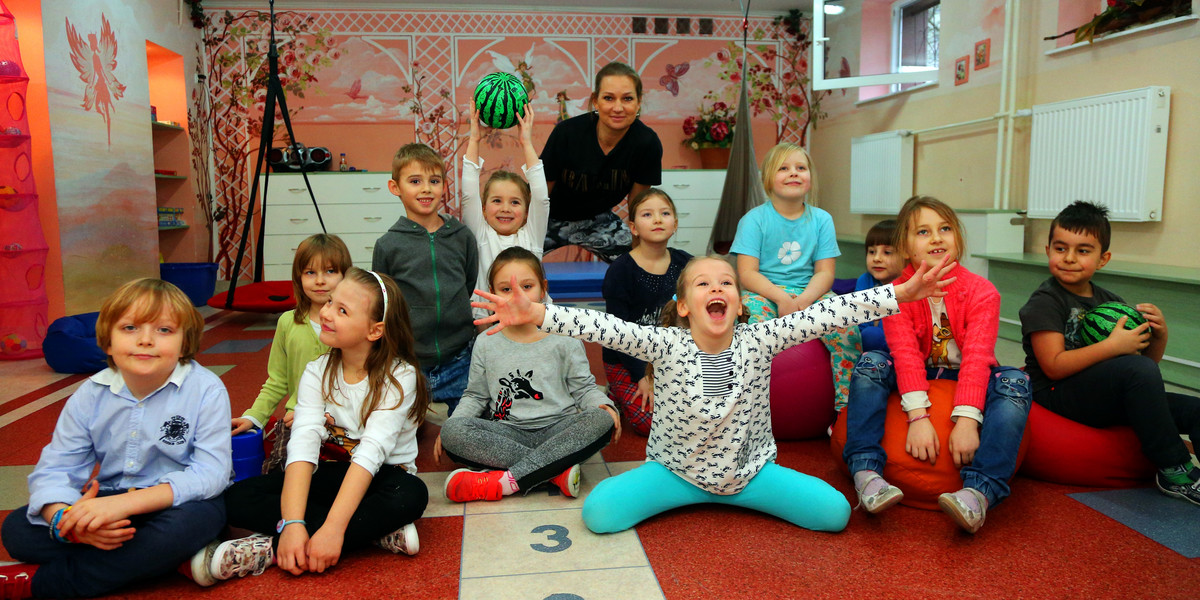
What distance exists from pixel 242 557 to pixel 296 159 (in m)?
5.40

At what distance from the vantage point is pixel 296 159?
253 inches

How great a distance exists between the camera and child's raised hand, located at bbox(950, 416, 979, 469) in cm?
188

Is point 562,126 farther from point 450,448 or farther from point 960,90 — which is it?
point 960,90

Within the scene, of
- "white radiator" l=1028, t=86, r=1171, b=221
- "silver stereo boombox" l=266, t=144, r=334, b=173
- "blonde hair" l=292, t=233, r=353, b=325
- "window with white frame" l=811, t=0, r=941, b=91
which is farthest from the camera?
"silver stereo boombox" l=266, t=144, r=334, b=173

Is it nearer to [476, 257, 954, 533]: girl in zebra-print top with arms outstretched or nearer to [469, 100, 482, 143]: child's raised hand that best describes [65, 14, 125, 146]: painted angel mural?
[469, 100, 482, 143]: child's raised hand

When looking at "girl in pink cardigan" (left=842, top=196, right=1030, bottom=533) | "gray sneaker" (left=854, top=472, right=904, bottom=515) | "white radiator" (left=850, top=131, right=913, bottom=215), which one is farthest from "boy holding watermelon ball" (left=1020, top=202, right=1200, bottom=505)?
"white radiator" (left=850, top=131, right=913, bottom=215)

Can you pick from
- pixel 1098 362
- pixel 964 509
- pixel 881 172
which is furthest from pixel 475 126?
pixel 881 172

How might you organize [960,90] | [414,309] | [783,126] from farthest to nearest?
1. [783,126]
2. [960,90]
3. [414,309]

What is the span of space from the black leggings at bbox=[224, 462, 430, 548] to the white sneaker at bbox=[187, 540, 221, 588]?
0.11 m

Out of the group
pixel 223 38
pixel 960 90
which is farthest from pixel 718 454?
pixel 223 38

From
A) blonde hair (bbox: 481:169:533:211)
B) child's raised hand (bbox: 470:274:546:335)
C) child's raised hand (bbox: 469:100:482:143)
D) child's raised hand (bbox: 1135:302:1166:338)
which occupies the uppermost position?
child's raised hand (bbox: 469:100:482:143)

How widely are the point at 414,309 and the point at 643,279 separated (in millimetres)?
788

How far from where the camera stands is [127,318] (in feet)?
5.18

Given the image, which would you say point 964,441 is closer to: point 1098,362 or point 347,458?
point 1098,362
